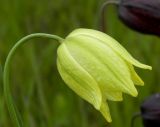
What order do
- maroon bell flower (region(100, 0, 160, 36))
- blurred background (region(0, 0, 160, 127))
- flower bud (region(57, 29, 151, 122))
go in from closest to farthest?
flower bud (region(57, 29, 151, 122)), maroon bell flower (region(100, 0, 160, 36)), blurred background (region(0, 0, 160, 127))

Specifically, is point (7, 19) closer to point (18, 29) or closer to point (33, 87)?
point (18, 29)

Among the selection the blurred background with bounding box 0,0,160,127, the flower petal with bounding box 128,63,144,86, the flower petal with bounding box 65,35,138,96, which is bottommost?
the blurred background with bounding box 0,0,160,127

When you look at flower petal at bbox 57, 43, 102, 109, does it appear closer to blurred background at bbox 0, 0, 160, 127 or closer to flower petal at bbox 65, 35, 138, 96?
flower petal at bbox 65, 35, 138, 96

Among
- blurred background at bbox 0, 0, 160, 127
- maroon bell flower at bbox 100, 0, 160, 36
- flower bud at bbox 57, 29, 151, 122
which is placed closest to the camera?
flower bud at bbox 57, 29, 151, 122

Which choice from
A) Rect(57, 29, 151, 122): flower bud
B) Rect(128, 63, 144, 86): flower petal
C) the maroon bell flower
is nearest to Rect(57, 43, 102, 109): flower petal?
Rect(57, 29, 151, 122): flower bud

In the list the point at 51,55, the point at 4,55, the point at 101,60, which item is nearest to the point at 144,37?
the point at 51,55

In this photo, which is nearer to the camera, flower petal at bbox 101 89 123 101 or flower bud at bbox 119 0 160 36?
flower petal at bbox 101 89 123 101
